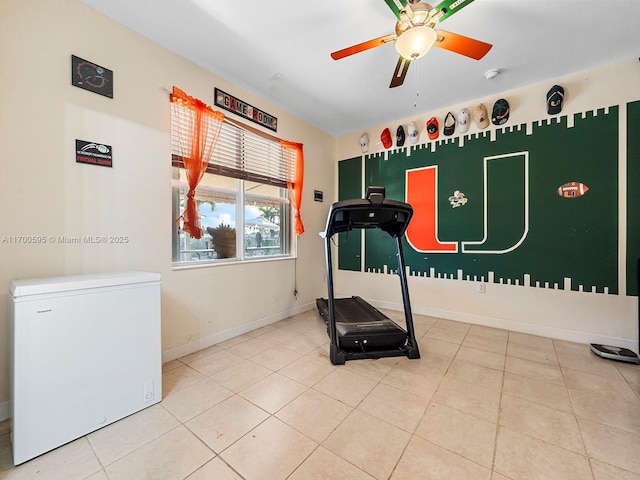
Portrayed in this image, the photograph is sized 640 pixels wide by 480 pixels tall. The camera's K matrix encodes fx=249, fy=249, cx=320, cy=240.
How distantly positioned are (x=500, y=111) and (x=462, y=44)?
5.47 feet

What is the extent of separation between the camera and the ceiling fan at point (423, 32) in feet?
5.50

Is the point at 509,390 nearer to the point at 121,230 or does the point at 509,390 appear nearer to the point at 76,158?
the point at 121,230

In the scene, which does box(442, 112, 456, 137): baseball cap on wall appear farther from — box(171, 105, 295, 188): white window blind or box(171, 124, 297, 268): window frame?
box(171, 124, 297, 268): window frame

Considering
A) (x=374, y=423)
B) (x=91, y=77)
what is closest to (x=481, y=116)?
(x=374, y=423)

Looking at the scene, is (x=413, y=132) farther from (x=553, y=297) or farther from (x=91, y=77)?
(x=91, y=77)

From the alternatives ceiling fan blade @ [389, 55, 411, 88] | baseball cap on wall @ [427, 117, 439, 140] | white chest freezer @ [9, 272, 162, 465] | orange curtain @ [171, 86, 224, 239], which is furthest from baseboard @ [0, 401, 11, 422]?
baseball cap on wall @ [427, 117, 439, 140]

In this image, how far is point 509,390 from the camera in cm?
192

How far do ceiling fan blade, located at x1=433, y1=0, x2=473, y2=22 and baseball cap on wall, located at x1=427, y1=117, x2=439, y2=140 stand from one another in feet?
6.59

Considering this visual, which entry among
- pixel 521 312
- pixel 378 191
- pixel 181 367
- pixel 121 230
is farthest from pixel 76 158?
pixel 521 312

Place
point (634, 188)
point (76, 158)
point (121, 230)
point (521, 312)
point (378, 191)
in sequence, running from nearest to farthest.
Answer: point (76, 158)
point (121, 230)
point (378, 191)
point (634, 188)
point (521, 312)

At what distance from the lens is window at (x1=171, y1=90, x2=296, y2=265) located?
2.58 metres

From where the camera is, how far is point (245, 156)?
3104 millimetres

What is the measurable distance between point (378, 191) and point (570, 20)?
2.13 m

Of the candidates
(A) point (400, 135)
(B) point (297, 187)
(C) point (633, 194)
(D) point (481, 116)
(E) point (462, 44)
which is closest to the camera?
(E) point (462, 44)
